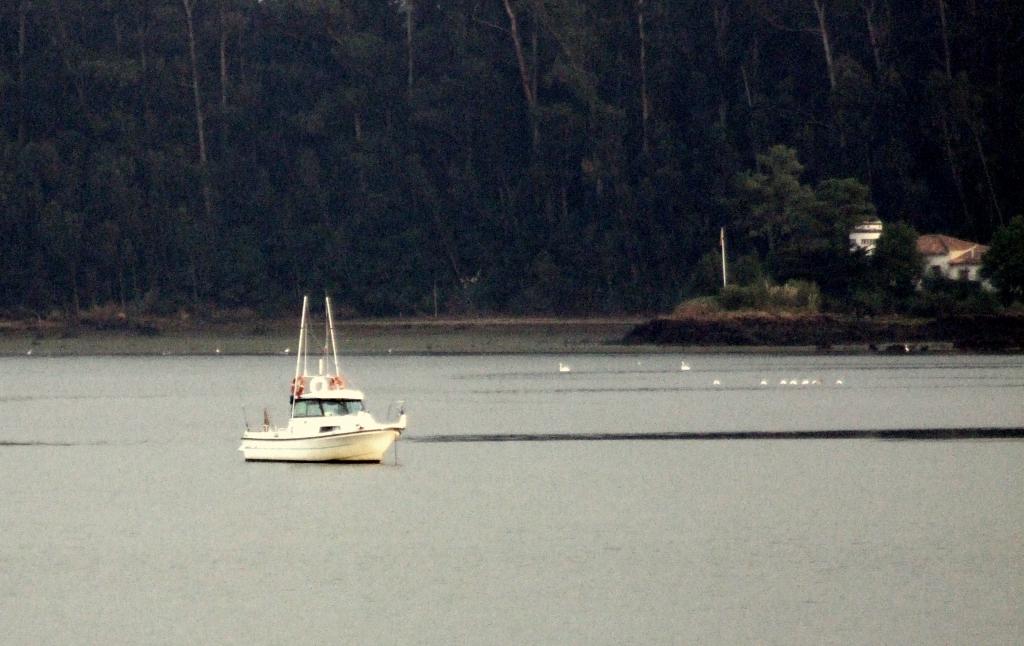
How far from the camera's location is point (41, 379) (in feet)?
389

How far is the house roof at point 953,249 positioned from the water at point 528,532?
160 ft

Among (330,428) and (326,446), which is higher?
(330,428)

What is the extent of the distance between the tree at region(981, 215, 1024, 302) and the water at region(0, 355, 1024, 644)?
39523 millimetres

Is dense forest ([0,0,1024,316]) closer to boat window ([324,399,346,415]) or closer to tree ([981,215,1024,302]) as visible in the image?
tree ([981,215,1024,302])

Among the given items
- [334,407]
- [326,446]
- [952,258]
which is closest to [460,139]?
[952,258]

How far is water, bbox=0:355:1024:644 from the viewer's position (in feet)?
97.6

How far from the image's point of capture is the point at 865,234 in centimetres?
12525

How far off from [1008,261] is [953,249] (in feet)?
34.8

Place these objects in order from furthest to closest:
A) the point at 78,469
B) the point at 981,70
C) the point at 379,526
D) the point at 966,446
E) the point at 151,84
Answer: the point at 151,84 < the point at 981,70 < the point at 966,446 < the point at 78,469 < the point at 379,526

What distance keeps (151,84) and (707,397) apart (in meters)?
85.2

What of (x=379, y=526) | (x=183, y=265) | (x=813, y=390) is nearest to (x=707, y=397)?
(x=813, y=390)

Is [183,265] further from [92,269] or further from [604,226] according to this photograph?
[604,226]

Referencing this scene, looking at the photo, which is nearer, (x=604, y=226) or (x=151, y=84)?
(x=604, y=226)

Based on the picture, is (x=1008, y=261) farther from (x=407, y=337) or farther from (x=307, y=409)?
(x=307, y=409)
